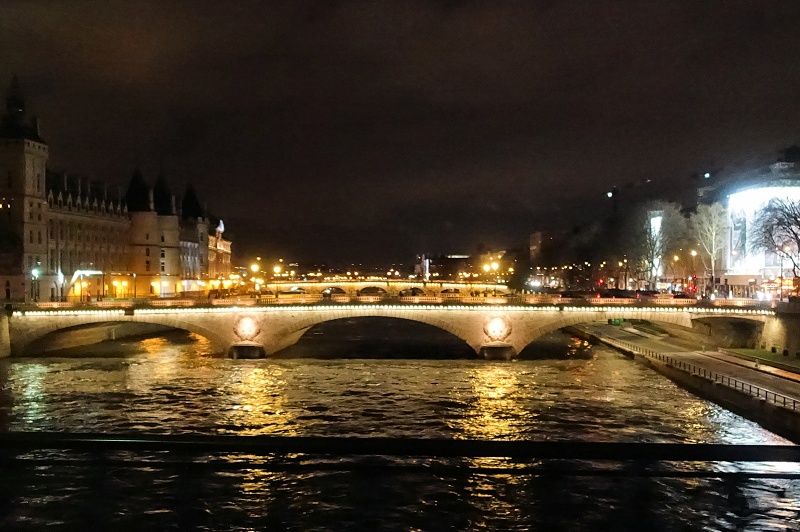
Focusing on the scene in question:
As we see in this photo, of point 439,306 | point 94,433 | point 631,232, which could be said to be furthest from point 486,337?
point 631,232

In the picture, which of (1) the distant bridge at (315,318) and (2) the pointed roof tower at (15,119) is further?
(2) the pointed roof tower at (15,119)

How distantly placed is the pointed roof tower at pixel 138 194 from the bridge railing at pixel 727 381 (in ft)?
261

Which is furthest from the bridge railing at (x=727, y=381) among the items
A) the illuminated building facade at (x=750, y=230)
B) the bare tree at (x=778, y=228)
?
the illuminated building facade at (x=750, y=230)

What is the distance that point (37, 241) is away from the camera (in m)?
88.2

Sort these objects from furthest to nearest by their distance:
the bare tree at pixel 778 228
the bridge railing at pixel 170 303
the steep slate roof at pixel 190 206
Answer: the steep slate roof at pixel 190 206
the bare tree at pixel 778 228
the bridge railing at pixel 170 303

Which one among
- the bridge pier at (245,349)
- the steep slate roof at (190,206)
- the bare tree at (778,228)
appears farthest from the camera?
the steep slate roof at (190,206)

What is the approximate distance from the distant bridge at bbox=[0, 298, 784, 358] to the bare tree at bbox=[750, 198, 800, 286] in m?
12.1

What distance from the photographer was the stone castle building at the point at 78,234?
84875 millimetres

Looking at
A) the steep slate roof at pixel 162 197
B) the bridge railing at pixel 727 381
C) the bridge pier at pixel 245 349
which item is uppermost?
the steep slate roof at pixel 162 197

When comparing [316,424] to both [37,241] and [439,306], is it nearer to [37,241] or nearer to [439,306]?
[439,306]

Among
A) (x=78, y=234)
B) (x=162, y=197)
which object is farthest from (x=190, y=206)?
(x=78, y=234)

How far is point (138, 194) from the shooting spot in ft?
386

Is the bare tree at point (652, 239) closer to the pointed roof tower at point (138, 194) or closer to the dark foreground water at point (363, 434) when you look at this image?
the dark foreground water at point (363, 434)

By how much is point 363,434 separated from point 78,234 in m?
76.6
